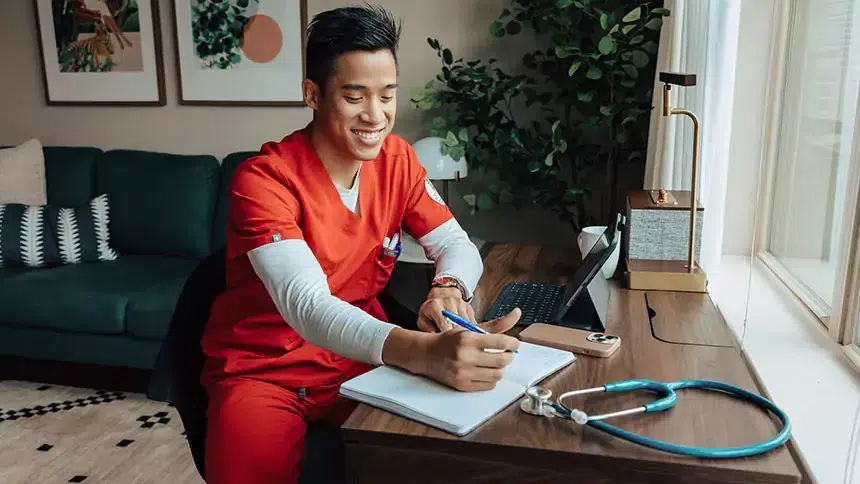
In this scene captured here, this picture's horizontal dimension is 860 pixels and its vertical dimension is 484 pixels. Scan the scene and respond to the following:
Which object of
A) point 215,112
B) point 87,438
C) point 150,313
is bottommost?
point 87,438

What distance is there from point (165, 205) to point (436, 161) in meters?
1.30

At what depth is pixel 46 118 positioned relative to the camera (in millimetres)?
3594

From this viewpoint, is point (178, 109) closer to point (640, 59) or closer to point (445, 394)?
point (640, 59)

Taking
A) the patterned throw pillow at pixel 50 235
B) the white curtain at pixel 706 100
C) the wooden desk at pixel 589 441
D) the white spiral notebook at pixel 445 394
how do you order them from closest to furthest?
the wooden desk at pixel 589 441 → the white spiral notebook at pixel 445 394 → the white curtain at pixel 706 100 → the patterned throw pillow at pixel 50 235

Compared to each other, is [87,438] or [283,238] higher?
[283,238]

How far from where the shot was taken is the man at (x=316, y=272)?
50.1 inches

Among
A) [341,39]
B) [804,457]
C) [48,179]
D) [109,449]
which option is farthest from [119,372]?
[804,457]

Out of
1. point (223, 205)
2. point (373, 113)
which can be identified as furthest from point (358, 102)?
point (223, 205)

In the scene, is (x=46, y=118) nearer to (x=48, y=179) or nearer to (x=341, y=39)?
(x=48, y=179)

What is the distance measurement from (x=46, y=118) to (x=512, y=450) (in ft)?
11.3

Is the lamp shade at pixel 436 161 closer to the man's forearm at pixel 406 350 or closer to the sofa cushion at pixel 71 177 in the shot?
the man's forearm at pixel 406 350

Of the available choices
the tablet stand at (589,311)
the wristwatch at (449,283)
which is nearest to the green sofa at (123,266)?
the wristwatch at (449,283)

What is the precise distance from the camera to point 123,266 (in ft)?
9.99

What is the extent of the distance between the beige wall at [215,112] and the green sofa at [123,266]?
188 mm
